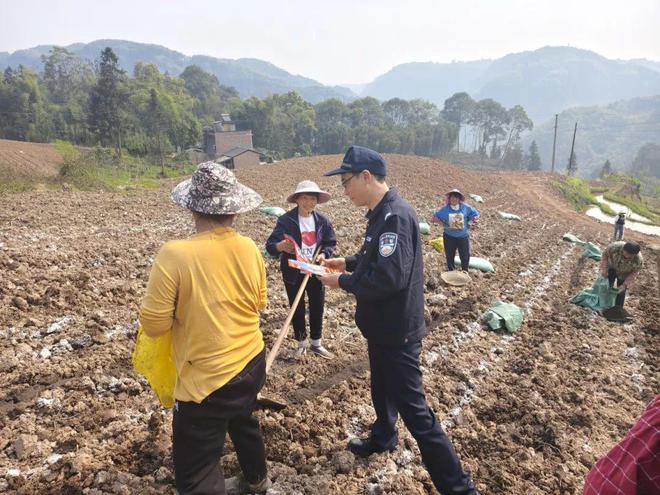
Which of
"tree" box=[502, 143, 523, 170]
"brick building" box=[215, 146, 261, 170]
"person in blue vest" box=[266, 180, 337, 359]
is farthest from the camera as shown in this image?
"tree" box=[502, 143, 523, 170]

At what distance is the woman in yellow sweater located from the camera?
68.6 inches

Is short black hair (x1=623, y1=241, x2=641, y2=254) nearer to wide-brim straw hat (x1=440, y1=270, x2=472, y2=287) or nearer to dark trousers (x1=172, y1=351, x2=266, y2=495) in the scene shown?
wide-brim straw hat (x1=440, y1=270, x2=472, y2=287)

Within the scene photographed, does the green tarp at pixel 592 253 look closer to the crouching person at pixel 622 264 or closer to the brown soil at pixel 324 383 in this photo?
the brown soil at pixel 324 383

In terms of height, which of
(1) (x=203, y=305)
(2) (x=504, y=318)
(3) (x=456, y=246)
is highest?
(1) (x=203, y=305)

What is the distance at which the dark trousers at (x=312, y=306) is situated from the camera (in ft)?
12.5

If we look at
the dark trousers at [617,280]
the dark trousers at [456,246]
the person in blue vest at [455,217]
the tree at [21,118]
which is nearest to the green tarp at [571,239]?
the dark trousers at [617,280]

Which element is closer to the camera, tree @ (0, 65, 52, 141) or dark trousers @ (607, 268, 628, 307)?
dark trousers @ (607, 268, 628, 307)

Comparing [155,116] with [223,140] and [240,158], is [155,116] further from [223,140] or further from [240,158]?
[240,158]

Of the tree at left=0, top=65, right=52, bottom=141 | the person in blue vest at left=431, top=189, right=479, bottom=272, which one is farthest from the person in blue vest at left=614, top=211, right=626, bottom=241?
the tree at left=0, top=65, right=52, bottom=141

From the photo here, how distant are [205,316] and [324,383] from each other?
2237 mm

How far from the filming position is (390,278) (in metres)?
2.15

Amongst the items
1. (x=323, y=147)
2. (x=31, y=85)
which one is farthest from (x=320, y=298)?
(x=31, y=85)

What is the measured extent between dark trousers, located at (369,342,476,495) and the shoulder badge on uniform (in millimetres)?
559

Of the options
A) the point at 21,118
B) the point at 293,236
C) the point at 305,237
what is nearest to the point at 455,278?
the point at 305,237
